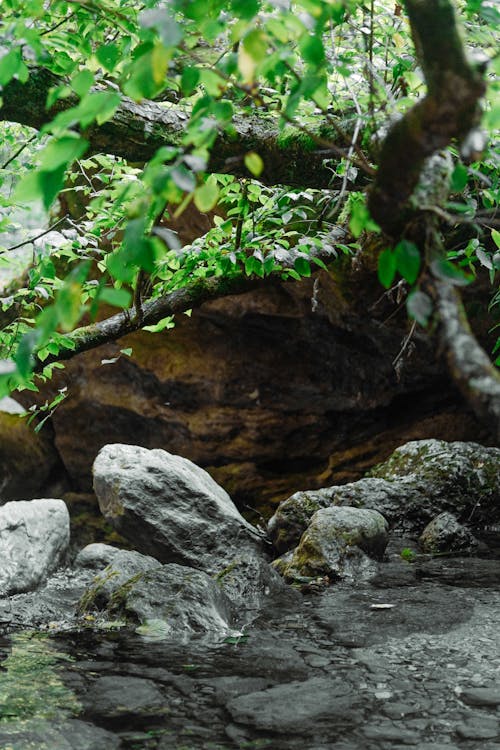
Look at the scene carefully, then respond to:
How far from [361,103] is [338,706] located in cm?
312

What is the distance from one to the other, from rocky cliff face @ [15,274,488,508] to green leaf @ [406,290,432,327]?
8977 millimetres

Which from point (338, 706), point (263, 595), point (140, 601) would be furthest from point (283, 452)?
point (338, 706)

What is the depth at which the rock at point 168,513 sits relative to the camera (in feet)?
23.9

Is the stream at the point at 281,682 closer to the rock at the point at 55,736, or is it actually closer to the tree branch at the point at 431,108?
the rock at the point at 55,736

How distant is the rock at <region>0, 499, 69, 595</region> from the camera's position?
7.39 meters

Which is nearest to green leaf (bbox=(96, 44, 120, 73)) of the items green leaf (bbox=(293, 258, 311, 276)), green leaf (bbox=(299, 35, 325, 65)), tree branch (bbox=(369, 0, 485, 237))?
green leaf (bbox=(299, 35, 325, 65))

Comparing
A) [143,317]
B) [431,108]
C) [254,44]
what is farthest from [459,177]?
[143,317]

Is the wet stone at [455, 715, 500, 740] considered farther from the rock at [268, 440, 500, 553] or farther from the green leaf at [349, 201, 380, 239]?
the rock at [268, 440, 500, 553]

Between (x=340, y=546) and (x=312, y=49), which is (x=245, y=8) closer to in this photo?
(x=312, y=49)

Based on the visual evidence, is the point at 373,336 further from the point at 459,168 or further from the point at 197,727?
the point at 459,168

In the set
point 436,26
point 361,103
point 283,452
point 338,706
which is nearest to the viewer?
point 436,26

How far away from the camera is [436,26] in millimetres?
1720

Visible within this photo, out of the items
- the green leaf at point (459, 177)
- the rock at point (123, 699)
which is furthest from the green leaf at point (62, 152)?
the rock at point (123, 699)

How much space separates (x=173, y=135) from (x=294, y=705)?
11.4 ft
